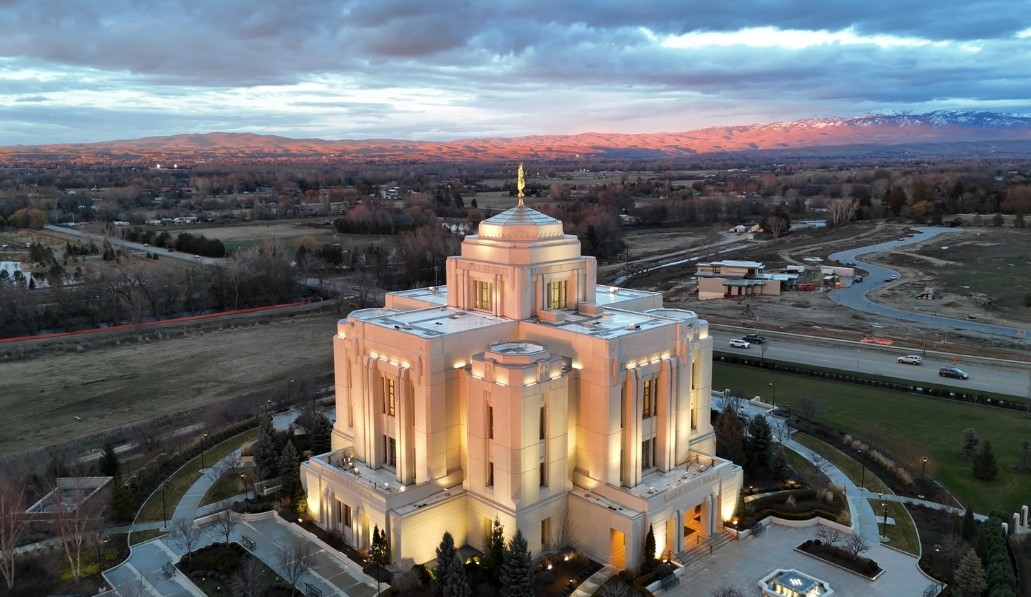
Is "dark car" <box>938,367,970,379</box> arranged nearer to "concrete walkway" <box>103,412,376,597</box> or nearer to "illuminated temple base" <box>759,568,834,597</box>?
"illuminated temple base" <box>759,568,834,597</box>

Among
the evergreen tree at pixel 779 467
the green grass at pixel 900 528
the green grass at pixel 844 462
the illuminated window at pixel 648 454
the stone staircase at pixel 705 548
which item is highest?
the illuminated window at pixel 648 454

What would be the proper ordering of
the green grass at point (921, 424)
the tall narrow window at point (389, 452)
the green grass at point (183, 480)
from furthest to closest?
the green grass at point (921, 424) < the green grass at point (183, 480) < the tall narrow window at point (389, 452)

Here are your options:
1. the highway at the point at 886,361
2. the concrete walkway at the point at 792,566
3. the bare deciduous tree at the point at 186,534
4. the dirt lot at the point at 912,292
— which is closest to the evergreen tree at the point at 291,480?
the bare deciduous tree at the point at 186,534

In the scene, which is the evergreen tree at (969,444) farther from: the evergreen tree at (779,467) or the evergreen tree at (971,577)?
the evergreen tree at (971,577)

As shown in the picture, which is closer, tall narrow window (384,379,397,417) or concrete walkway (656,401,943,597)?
concrete walkway (656,401,943,597)

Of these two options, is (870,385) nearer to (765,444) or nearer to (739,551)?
(765,444)

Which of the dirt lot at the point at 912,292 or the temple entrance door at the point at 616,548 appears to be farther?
the dirt lot at the point at 912,292

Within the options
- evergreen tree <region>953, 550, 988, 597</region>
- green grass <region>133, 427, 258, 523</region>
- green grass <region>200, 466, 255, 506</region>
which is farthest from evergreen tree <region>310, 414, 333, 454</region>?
evergreen tree <region>953, 550, 988, 597</region>
